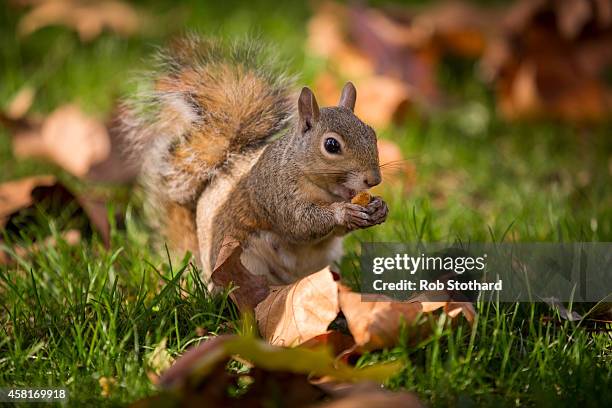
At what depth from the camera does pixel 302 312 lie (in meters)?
1.64

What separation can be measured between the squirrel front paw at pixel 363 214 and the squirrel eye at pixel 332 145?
126 millimetres

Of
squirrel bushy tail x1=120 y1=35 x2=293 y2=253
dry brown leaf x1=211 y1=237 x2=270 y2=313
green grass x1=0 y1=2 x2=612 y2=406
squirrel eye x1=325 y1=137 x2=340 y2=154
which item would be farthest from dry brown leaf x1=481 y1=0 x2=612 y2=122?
dry brown leaf x1=211 y1=237 x2=270 y2=313

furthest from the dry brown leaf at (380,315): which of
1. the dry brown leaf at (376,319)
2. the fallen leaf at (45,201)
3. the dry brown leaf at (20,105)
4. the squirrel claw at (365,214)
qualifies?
the dry brown leaf at (20,105)

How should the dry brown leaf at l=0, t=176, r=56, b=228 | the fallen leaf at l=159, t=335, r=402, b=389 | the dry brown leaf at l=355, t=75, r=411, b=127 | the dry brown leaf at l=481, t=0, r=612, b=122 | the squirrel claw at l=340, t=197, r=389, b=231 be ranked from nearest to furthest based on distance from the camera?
1. the fallen leaf at l=159, t=335, r=402, b=389
2. the squirrel claw at l=340, t=197, r=389, b=231
3. the dry brown leaf at l=0, t=176, r=56, b=228
4. the dry brown leaf at l=355, t=75, r=411, b=127
5. the dry brown leaf at l=481, t=0, r=612, b=122

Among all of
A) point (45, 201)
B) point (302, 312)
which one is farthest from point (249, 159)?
point (45, 201)

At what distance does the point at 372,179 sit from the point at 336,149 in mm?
115

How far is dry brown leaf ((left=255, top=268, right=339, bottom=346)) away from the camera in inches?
63.5

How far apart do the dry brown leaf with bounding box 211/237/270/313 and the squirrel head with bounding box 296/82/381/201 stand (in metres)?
0.26

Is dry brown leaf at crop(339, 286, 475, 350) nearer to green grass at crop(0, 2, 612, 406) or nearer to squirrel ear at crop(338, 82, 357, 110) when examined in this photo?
green grass at crop(0, 2, 612, 406)

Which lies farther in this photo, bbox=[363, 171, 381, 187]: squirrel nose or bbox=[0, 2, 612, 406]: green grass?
bbox=[363, 171, 381, 187]: squirrel nose

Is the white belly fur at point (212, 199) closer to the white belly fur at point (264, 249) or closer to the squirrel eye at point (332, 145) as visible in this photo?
the white belly fur at point (264, 249)

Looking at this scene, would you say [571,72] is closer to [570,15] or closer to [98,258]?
[570,15]

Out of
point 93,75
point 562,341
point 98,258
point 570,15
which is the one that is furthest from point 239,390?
point 570,15

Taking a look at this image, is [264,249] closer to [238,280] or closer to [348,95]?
[238,280]
